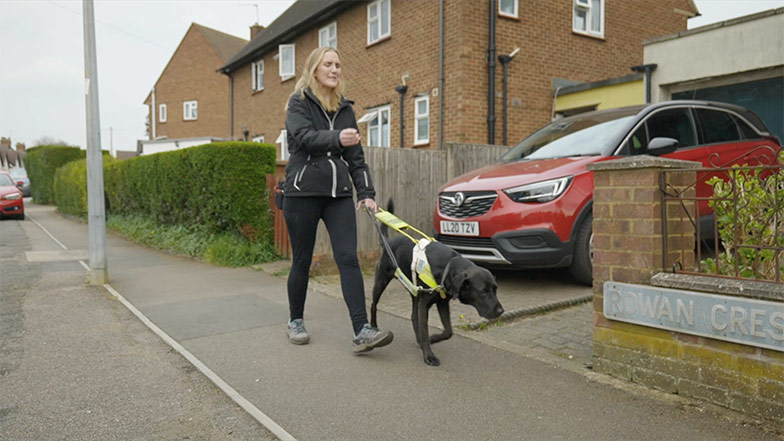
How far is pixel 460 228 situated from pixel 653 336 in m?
2.94

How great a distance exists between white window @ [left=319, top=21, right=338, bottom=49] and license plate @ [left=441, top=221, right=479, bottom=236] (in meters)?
11.2

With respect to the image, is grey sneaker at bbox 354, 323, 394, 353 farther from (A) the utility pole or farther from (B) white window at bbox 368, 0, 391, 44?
(B) white window at bbox 368, 0, 391, 44

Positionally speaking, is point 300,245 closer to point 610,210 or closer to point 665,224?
point 610,210

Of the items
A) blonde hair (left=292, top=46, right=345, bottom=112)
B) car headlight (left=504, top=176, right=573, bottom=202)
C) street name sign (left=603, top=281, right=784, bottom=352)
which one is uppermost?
blonde hair (left=292, top=46, right=345, bottom=112)

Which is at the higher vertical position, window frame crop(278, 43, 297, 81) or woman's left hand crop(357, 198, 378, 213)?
window frame crop(278, 43, 297, 81)

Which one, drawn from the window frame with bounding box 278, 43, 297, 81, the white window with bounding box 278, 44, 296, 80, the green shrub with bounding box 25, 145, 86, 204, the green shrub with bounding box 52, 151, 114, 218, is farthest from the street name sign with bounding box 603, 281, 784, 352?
the green shrub with bounding box 25, 145, 86, 204

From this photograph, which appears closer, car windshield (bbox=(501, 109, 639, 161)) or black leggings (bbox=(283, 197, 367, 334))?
black leggings (bbox=(283, 197, 367, 334))

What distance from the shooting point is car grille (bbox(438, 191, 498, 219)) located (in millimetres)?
5828

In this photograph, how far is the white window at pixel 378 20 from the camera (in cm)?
1377

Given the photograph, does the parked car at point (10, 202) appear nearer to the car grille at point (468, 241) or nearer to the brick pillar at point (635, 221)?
the car grille at point (468, 241)

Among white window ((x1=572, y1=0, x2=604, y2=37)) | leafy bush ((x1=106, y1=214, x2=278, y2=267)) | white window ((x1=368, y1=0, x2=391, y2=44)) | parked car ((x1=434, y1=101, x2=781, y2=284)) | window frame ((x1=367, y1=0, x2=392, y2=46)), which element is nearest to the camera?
parked car ((x1=434, y1=101, x2=781, y2=284))

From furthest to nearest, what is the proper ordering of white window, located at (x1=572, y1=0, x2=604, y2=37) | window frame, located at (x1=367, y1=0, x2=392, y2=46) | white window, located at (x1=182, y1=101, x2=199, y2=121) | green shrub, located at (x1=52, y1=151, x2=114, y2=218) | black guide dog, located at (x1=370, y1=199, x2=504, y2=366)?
white window, located at (x1=182, y1=101, x2=199, y2=121) → green shrub, located at (x1=52, y1=151, x2=114, y2=218) → window frame, located at (x1=367, y1=0, x2=392, y2=46) → white window, located at (x1=572, y1=0, x2=604, y2=37) → black guide dog, located at (x1=370, y1=199, x2=504, y2=366)

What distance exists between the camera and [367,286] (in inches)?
260

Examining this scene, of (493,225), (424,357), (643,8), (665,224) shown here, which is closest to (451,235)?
(493,225)
